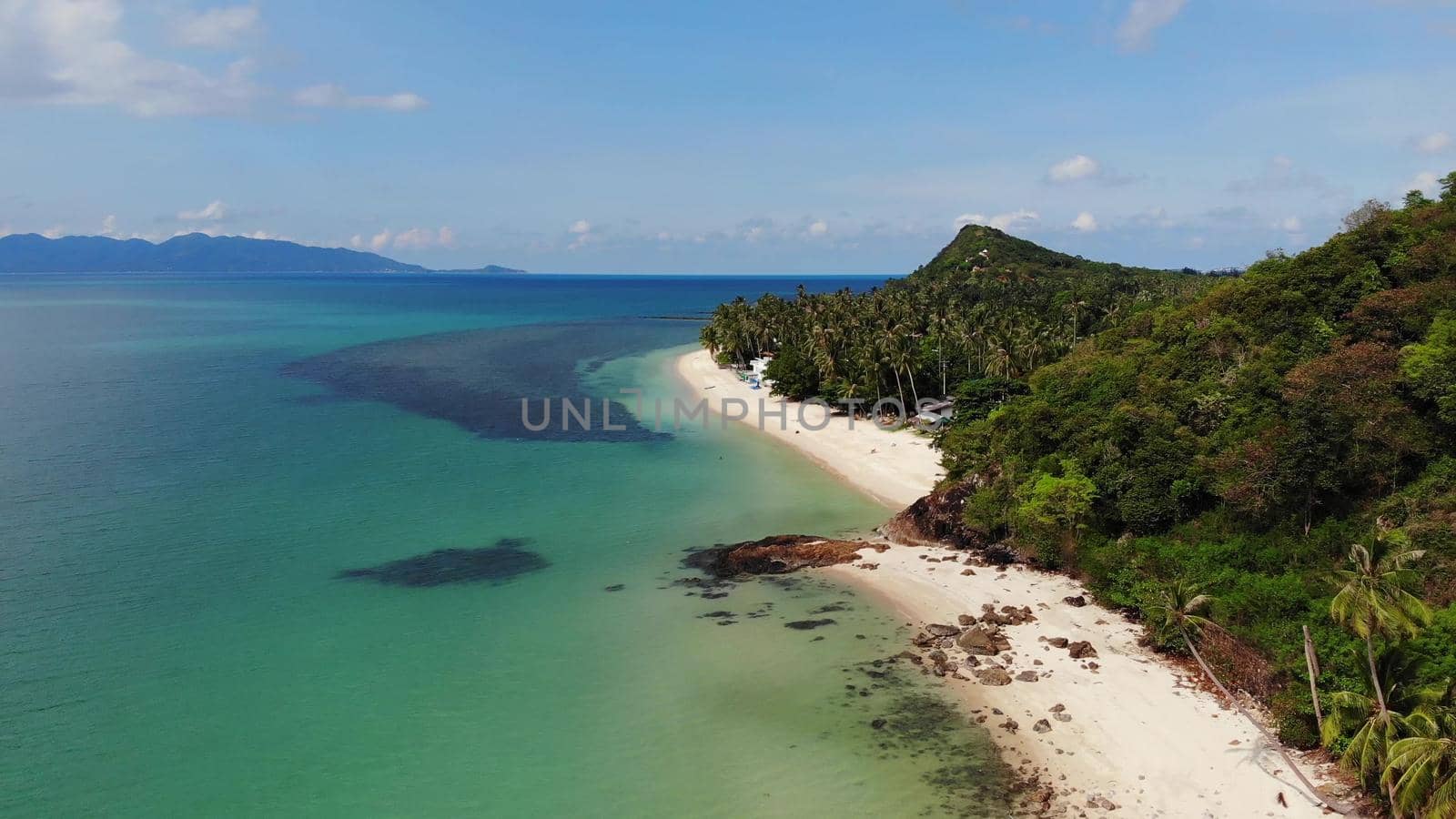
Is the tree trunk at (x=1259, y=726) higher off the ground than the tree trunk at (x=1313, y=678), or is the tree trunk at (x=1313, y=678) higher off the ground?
the tree trunk at (x=1313, y=678)

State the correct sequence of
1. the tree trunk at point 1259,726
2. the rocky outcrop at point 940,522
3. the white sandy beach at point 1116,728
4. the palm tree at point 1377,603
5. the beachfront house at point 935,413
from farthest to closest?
the beachfront house at point 935,413
the rocky outcrop at point 940,522
the white sandy beach at point 1116,728
the tree trunk at point 1259,726
the palm tree at point 1377,603

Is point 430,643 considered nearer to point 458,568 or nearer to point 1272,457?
point 458,568

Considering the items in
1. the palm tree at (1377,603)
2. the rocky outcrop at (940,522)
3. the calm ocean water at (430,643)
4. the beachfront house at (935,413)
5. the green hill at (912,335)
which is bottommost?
the calm ocean water at (430,643)

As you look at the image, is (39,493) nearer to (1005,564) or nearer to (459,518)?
(459,518)

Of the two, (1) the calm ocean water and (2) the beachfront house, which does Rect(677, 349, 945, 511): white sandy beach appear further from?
(1) the calm ocean water

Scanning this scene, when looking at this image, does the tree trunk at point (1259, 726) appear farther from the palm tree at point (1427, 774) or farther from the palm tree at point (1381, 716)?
the palm tree at point (1427, 774)

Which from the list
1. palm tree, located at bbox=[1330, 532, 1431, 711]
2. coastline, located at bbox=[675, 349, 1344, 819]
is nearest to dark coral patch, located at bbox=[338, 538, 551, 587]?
coastline, located at bbox=[675, 349, 1344, 819]

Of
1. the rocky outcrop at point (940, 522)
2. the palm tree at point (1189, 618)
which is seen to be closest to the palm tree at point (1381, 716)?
the palm tree at point (1189, 618)

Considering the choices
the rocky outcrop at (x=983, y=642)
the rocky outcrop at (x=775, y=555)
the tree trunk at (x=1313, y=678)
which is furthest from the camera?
the rocky outcrop at (x=775, y=555)
